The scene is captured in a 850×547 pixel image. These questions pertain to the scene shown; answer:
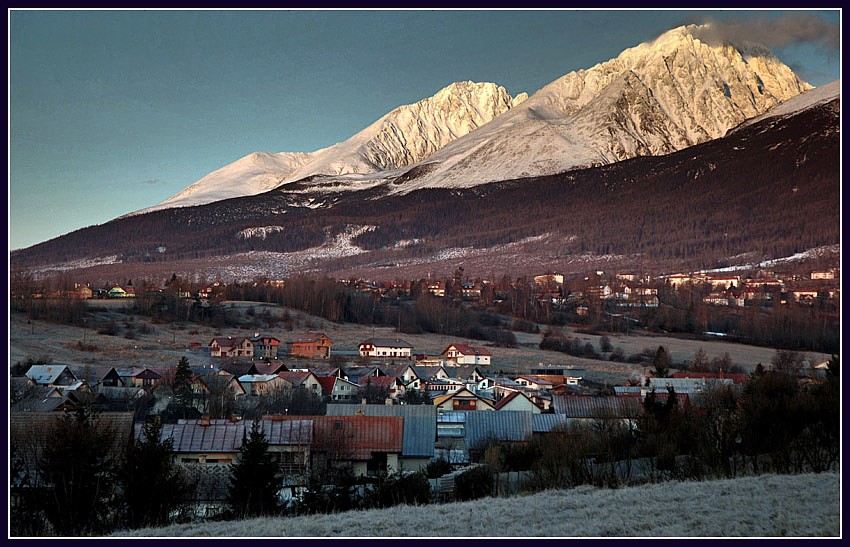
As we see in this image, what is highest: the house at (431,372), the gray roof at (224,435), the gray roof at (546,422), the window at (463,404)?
the gray roof at (224,435)

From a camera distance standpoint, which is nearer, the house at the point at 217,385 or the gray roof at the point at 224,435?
A: the gray roof at the point at 224,435

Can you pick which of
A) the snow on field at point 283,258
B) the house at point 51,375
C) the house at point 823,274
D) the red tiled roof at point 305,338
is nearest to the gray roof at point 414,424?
the house at point 51,375

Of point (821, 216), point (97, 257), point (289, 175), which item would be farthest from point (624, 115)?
point (97, 257)

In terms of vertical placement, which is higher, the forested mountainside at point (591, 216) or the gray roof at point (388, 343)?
the forested mountainside at point (591, 216)

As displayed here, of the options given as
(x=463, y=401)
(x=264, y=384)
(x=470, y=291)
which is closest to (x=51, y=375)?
(x=264, y=384)

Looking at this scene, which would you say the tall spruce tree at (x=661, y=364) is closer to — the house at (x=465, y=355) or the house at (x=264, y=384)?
the house at (x=465, y=355)

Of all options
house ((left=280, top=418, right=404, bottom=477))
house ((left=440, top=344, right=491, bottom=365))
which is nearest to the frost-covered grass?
house ((left=280, top=418, right=404, bottom=477))
